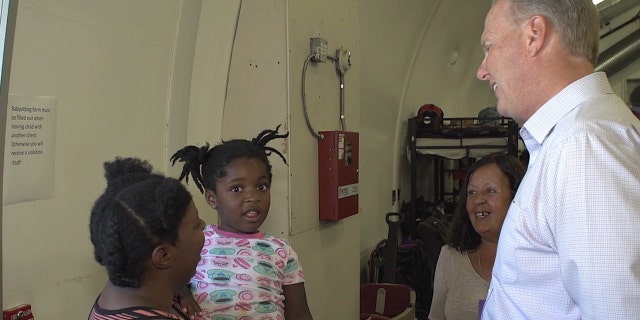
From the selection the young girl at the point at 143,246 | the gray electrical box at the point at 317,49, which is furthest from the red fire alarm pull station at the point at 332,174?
the young girl at the point at 143,246

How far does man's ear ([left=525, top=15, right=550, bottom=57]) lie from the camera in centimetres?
101

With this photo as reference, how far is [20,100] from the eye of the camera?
1.44 metres

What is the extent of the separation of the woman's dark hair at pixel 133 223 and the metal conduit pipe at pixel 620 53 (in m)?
7.21

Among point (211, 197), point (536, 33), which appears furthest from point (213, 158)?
point (536, 33)

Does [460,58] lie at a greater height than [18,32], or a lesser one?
greater

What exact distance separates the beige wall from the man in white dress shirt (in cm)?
128

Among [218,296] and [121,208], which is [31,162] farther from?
[218,296]

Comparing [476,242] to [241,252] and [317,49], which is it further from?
[317,49]

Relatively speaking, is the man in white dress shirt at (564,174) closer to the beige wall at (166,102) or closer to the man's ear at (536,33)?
the man's ear at (536,33)

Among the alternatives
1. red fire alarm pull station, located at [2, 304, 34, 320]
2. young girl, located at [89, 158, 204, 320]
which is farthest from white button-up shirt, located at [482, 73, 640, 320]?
red fire alarm pull station, located at [2, 304, 34, 320]

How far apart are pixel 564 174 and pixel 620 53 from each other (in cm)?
720

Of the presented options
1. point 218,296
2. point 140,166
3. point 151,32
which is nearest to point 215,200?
point 218,296

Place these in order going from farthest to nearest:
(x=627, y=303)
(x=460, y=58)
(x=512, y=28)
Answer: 1. (x=460, y=58)
2. (x=512, y=28)
3. (x=627, y=303)

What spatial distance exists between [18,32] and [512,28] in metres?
1.34
